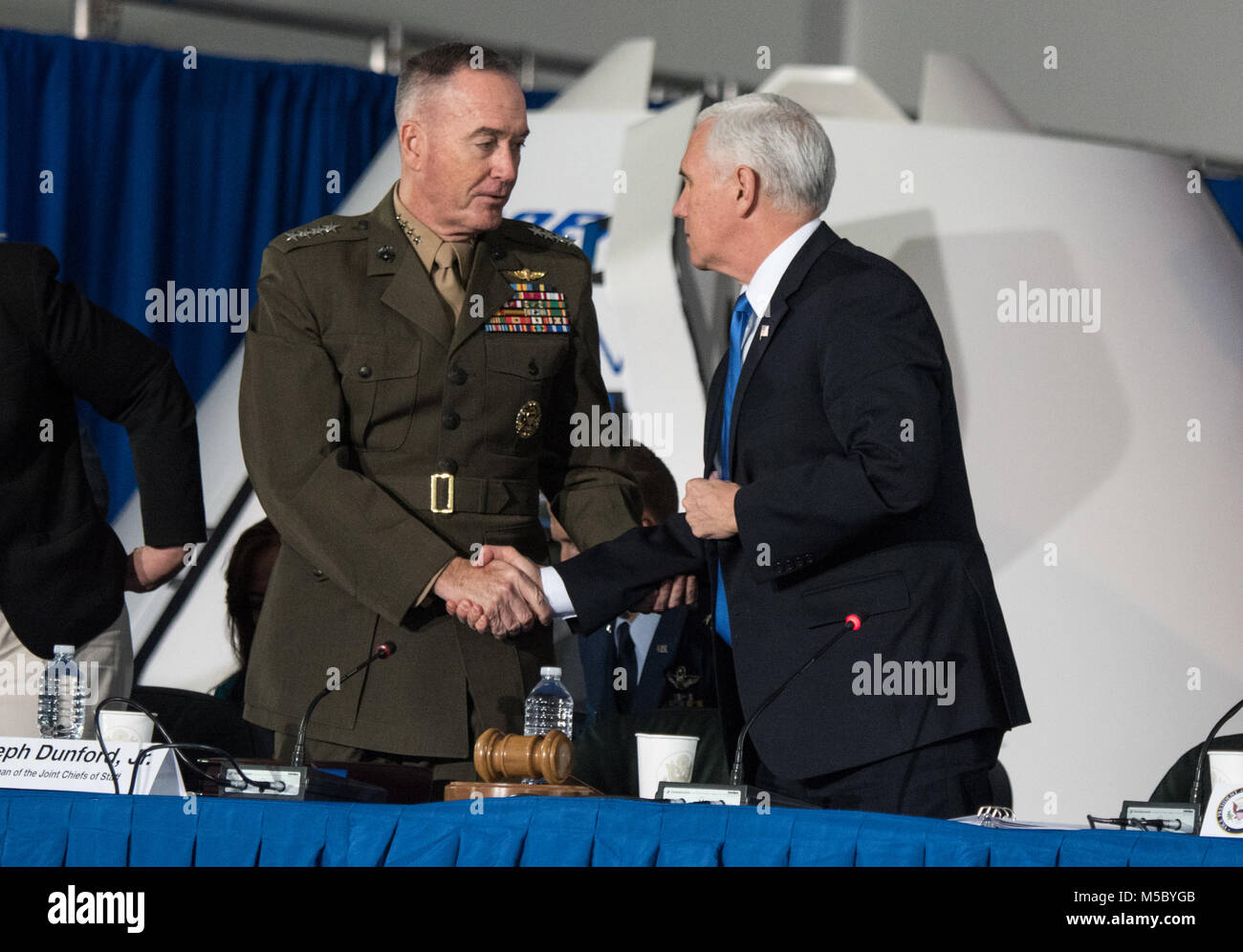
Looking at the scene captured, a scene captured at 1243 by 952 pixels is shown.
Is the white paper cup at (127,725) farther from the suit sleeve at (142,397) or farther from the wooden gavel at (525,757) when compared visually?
the suit sleeve at (142,397)

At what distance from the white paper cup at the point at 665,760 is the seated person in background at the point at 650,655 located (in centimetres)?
155

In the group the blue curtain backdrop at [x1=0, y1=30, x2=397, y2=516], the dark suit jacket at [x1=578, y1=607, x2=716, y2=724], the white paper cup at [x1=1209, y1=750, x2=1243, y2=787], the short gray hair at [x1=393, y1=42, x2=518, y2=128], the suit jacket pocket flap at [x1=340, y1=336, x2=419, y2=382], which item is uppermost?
the blue curtain backdrop at [x1=0, y1=30, x2=397, y2=516]

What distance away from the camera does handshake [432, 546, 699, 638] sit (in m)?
2.20

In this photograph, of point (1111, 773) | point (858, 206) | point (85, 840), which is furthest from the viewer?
point (858, 206)

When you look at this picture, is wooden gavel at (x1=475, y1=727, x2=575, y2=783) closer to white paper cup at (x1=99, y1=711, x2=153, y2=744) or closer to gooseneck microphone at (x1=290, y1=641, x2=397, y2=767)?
gooseneck microphone at (x1=290, y1=641, x2=397, y2=767)

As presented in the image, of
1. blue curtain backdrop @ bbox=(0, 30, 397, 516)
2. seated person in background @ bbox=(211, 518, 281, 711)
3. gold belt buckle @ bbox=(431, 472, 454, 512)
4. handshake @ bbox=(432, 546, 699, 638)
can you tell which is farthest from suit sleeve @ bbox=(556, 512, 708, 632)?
blue curtain backdrop @ bbox=(0, 30, 397, 516)

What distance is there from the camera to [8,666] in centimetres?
247

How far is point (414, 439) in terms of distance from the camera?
2318mm

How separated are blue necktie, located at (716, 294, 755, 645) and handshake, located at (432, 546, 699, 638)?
0.86 feet

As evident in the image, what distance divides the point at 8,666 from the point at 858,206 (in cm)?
263

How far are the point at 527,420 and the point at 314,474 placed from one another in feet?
1.07
